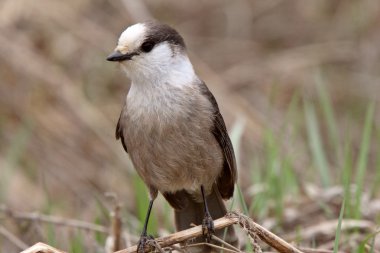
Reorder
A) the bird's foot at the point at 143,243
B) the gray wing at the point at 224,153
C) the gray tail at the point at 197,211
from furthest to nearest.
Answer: the gray tail at the point at 197,211 → the gray wing at the point at 224,153 → the bird's foot at the point at 143,243

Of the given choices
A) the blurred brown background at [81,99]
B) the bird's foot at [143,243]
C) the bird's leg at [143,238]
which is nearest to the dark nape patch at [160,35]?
the bird's leg at [143,238]

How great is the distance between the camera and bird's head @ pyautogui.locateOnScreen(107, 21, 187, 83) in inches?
147

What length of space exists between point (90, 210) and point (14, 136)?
0.96m

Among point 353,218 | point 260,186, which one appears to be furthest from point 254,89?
point 353,218

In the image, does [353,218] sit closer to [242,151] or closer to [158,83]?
[158,83]

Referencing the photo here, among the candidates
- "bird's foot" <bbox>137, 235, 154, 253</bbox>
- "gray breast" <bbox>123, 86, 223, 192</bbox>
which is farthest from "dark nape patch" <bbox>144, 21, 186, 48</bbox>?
"bird's foot" <bbox>137, 235, 154, 253</bbox>

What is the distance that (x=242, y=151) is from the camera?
22.8ft

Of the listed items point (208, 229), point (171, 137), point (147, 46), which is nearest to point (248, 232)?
point (208, 229)

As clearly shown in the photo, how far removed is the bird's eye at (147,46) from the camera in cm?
378

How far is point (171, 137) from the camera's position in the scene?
371 centimetres

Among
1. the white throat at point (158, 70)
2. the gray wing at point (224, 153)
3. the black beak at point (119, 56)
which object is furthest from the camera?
the gray wing at point (224, 153)

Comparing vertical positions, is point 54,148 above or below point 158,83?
above

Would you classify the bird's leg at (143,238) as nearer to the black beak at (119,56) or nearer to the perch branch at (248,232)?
the perch branch at (248,232)

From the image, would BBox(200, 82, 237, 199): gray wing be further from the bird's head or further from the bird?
the bird's head
